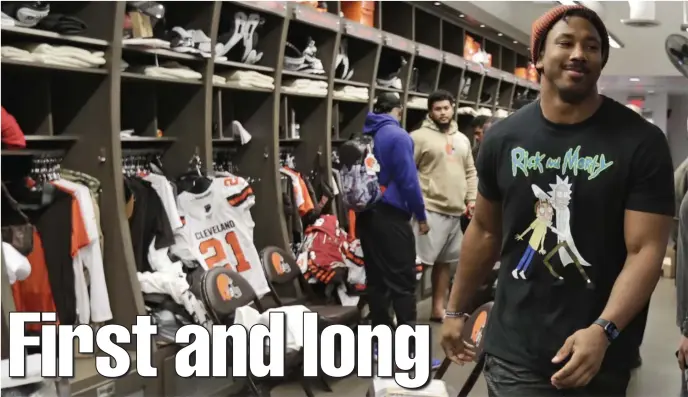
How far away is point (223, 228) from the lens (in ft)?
15.6

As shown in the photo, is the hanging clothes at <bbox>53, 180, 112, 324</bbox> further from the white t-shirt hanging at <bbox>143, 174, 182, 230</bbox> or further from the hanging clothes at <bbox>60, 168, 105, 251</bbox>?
the white t-shirt hanging at <bbox>143, 174, 182, 230</bbox>

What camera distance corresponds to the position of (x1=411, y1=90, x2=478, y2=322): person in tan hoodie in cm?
591

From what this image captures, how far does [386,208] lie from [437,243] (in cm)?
144

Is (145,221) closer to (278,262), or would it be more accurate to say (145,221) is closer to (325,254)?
(278,262)

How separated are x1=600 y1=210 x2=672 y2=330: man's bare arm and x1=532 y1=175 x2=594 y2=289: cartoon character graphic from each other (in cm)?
8

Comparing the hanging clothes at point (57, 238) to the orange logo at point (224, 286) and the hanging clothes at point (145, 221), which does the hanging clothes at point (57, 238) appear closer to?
the hanging clothes at point (145, 221)

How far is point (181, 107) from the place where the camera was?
481 cm

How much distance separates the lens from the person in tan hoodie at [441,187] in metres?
5.91

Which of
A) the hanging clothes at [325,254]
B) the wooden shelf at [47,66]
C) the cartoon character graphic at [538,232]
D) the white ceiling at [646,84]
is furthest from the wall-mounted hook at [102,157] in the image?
the white ceiling at [646,84]

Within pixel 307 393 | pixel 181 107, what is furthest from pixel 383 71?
pixel 307 393

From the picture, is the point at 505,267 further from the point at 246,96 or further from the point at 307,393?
the point at 246,96

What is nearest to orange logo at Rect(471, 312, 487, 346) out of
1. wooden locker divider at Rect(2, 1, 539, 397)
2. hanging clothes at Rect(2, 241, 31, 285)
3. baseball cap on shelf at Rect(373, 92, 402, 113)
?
wooden locker divider at Rect(2, 1, 539, 397)

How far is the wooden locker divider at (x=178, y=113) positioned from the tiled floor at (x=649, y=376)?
0.62 m

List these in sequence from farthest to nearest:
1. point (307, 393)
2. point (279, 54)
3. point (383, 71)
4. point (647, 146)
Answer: point (383, 71) < point (279, 54) < point (307, 393) < point (647, 146)
